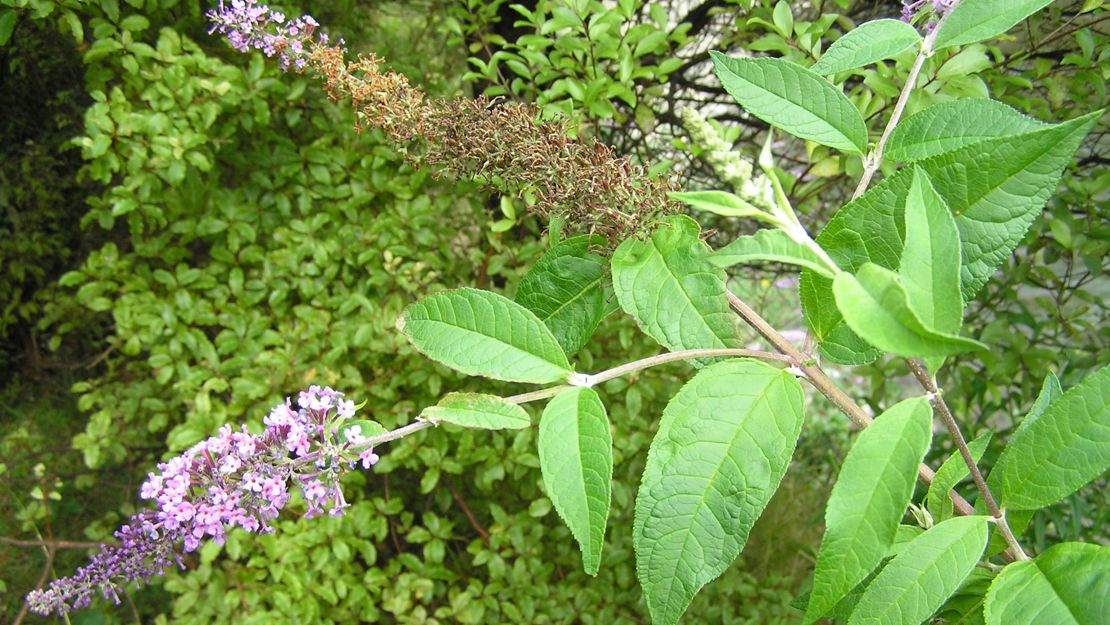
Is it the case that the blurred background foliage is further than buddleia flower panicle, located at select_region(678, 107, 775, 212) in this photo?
Yes

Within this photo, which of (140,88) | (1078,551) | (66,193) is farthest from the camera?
(66,193)

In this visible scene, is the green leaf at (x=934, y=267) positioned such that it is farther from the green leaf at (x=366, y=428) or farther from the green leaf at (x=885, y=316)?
the green leaf at (x=366, y=428)

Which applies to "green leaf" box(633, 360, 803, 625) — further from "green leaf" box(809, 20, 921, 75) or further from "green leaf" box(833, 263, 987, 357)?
"green leaf" box(809, 20, 921, 75)

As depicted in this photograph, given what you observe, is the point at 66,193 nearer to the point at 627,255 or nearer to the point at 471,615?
the point at 471,615

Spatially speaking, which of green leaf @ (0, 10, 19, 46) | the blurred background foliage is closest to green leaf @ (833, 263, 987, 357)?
the blurred background foliage

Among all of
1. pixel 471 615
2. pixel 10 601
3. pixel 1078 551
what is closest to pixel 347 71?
pixel 1078 551

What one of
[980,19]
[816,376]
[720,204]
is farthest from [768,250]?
[980,19]
